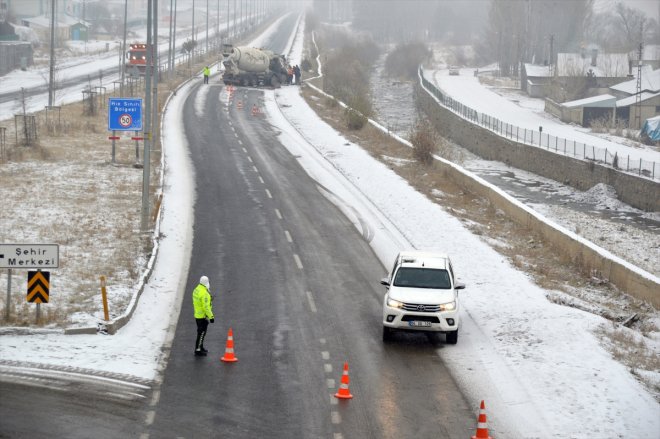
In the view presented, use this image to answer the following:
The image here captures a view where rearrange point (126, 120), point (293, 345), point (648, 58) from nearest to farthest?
1. point (293, 345)
2. point (126, 120)
3. point (648, 58)

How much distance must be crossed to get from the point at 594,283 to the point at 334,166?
2029cm

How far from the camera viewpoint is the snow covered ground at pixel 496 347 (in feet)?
57.0

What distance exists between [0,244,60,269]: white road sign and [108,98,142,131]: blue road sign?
1576cm

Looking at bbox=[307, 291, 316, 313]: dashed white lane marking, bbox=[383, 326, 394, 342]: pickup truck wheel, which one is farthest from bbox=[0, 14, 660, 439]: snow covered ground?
bbox=[307, 291, 316, 313]: dashed white lane marking

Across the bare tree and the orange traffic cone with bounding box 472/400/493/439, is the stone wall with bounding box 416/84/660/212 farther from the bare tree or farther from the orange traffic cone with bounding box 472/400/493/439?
the bare tree

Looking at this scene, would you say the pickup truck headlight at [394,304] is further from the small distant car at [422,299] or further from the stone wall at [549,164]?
the stone wall at [549,164]

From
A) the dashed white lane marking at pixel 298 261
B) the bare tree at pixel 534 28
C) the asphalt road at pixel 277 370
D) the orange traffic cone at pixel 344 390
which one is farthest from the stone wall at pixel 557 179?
the bare tree at pixel 534 28

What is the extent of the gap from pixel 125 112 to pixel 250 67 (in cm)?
4590

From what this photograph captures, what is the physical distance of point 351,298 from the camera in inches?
1000

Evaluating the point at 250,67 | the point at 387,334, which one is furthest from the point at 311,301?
the point at 250,67

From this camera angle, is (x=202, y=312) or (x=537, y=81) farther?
A: (x=537, y=81)

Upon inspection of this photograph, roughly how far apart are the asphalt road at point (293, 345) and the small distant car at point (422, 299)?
0.57 meters

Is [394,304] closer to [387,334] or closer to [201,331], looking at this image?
[387,334]

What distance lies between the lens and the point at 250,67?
81.1 meters
